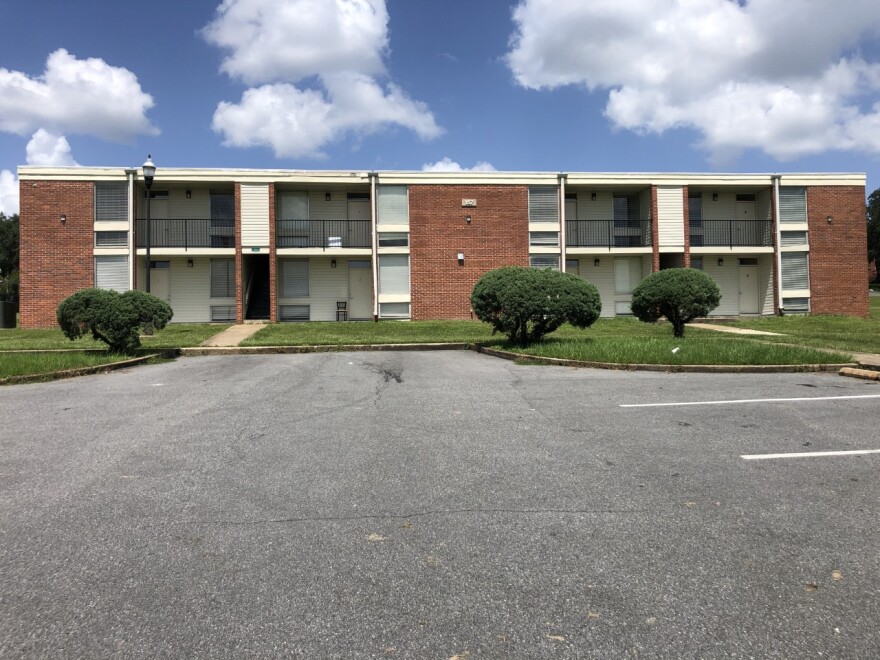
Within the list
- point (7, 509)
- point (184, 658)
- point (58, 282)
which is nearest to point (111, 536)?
point (7, 509)

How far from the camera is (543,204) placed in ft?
83.6

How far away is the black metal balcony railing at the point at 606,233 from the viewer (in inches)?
1059

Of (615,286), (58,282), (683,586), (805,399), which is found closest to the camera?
(683,586)

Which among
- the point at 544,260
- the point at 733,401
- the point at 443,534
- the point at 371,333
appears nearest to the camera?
the point at 443,534

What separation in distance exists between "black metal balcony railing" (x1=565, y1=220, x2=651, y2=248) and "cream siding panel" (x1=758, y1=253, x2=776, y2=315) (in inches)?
230

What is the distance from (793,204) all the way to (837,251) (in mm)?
2950

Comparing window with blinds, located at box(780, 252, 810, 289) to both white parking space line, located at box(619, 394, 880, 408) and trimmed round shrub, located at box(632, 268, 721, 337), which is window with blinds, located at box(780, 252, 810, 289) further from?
white parking space line, located at box(619, 394, 880, 408)

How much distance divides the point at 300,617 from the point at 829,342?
54.4 feet

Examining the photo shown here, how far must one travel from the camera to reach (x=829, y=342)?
49.4 feet

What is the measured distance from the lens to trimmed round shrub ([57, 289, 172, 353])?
12.6 meters

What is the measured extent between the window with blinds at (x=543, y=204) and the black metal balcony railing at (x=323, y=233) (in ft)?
24.0

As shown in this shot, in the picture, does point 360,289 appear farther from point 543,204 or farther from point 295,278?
point 543,204

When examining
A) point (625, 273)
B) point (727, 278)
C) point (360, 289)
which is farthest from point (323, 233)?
point (727, 278)

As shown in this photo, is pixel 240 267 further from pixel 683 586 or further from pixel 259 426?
pixel 683 586
